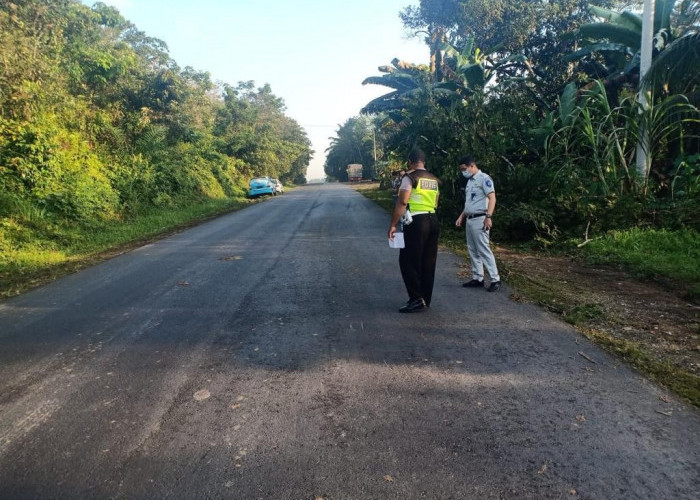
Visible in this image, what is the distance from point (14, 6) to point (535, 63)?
1910 centimetres

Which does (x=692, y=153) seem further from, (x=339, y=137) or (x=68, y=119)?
(x=339, y=137)

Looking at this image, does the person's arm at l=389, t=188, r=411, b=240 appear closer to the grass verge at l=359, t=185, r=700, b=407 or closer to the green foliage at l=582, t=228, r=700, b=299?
the grass verge at l=359, t=185, r=700, b=407

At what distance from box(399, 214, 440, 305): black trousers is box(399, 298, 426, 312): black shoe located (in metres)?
0.05

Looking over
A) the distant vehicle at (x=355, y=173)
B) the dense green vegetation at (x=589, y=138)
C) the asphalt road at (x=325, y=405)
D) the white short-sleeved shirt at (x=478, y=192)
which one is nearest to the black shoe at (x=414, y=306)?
the asphalt road at (x=325, y=405)

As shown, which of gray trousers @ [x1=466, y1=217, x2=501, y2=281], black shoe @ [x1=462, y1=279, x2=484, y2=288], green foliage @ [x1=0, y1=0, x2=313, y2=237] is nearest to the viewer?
gray trousers @ [x1=466, y1=217, x2=501, y2=281]

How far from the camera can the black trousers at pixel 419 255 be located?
507 cm

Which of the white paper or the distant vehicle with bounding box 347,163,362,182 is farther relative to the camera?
the distant vehicle with bounding box 347,163,362,182

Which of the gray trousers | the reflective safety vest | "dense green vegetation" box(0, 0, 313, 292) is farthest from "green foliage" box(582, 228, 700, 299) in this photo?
"dense green vegetation" box(0, 0, 313, 292)

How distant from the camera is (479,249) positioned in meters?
6.00

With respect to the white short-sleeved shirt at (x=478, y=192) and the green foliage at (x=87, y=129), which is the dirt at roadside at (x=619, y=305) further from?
the green foliage at (x=87, y=129)

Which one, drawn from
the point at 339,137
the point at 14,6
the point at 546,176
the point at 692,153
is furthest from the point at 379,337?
the point at 339,137

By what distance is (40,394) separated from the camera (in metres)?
3.41

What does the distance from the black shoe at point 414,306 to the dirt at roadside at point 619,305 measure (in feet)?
4.07

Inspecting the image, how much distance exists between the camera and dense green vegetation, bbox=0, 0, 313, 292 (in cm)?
1112
